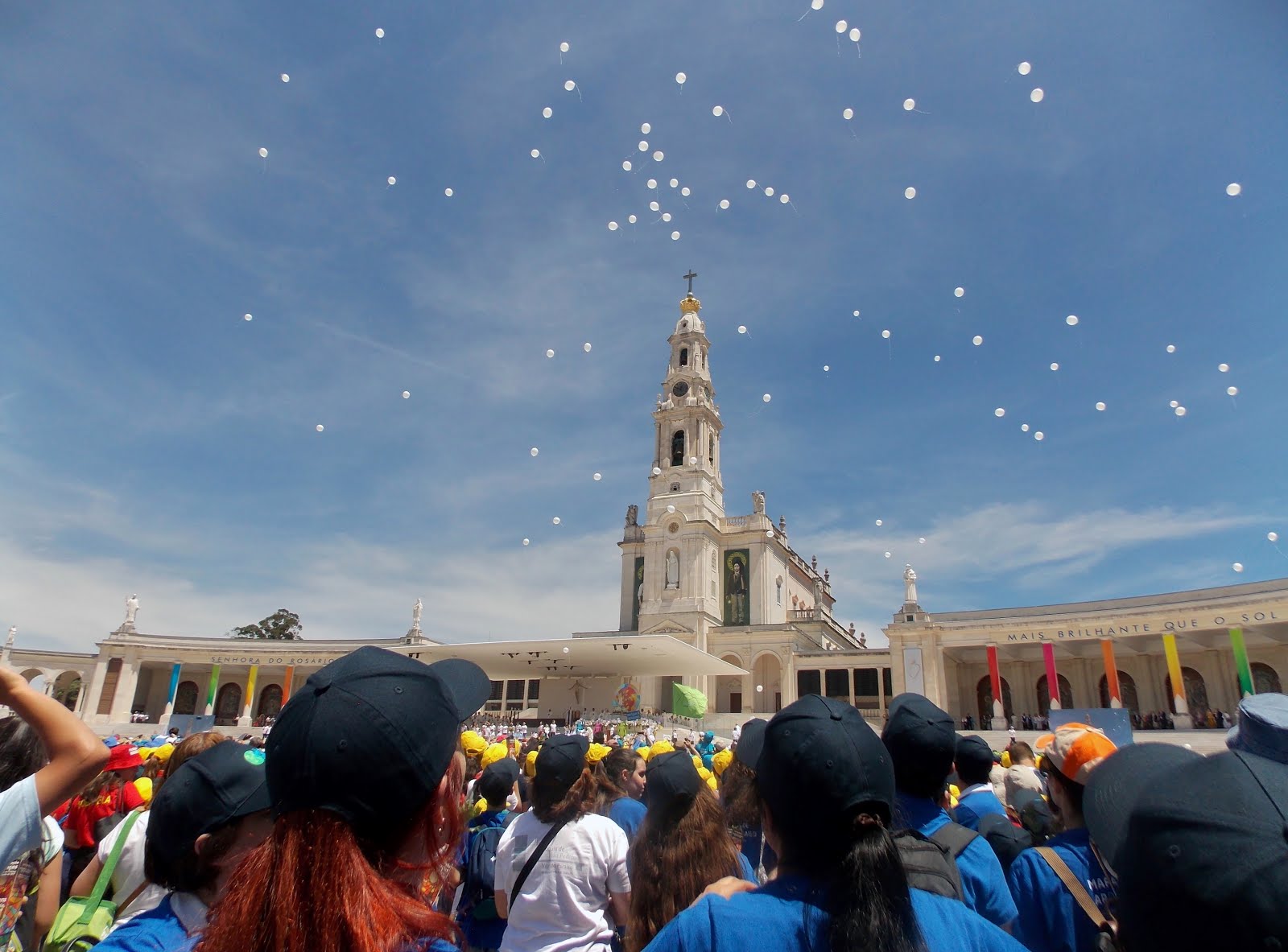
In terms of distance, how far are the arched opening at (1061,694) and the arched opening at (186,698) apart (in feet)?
192

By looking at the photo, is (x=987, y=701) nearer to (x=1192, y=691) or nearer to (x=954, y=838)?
(x=1192, y=691)

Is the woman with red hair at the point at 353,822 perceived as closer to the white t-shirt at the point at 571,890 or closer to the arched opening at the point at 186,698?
A: the white t-shirt at the point at 571,890

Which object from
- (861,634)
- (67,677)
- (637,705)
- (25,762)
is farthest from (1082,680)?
(67,677)

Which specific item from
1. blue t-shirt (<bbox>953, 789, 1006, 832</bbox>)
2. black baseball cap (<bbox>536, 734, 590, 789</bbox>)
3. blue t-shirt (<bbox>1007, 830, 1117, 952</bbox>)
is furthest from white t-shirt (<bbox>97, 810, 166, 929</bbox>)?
blue t-shirt (<bbox>953, 789, 1006, 832</bbox>)

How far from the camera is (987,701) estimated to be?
42.6 meters

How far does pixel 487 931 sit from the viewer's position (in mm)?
4664

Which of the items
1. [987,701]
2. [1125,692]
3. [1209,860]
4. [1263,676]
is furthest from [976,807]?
[987,701]

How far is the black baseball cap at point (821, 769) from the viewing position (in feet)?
6.68

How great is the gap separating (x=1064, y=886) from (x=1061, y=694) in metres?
44.1

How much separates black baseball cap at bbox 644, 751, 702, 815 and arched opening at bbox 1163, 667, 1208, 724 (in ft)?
138

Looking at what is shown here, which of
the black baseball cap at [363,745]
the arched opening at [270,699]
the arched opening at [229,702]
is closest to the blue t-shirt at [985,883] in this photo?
the black baseball cap at [363,745]

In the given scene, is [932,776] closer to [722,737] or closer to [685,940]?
[685,940]

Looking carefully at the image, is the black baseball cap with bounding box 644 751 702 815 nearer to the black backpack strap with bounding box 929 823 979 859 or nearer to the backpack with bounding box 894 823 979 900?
the black backpack strap with bounding box 929 823 979 859

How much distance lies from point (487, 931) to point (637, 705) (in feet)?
140
